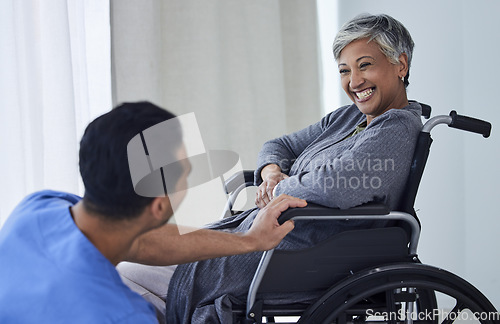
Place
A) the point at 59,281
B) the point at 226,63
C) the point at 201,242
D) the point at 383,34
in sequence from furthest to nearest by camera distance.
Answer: the point at 226,63 < the point at 383,34 < the point at 201,242 < the point at 59,281

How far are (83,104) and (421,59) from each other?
1.52m

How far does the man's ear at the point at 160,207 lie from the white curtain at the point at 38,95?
4.25 ft

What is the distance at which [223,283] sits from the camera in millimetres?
1345

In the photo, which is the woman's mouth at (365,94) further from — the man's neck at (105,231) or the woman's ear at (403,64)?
the man's neck at (105,231)

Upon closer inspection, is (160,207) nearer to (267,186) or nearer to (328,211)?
(328,211)

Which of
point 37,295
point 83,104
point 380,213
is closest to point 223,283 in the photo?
point 380,213

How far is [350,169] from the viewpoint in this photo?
51.7 inches

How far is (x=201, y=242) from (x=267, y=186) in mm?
403

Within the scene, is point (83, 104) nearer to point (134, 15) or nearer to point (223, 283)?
point (134, 15)

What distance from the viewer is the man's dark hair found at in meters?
0.82

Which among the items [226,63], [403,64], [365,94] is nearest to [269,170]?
[365,94]

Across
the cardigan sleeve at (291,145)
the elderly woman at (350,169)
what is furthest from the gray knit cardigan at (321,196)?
the cardigan sleeve at (291,145)

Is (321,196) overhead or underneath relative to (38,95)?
underneath

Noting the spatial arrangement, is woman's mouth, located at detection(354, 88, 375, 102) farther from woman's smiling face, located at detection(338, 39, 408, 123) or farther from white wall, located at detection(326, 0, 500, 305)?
white wall, located at detection(326, 0, 500, 305)
